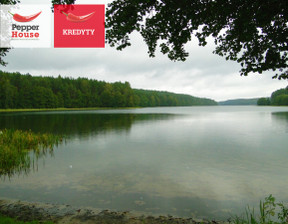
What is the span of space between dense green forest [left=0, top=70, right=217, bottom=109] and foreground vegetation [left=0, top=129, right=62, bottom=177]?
91703mm

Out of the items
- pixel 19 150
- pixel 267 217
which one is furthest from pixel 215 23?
pixel 19 150

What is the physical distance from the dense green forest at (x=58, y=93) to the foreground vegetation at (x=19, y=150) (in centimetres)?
9170

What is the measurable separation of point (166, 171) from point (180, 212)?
5391mm

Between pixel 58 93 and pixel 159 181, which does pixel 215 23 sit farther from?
pixel 58 93

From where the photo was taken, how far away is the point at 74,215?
756cm

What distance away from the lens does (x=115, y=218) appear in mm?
7367

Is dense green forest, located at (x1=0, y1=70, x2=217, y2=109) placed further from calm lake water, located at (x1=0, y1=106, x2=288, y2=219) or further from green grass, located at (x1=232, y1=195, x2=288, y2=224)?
green grass, located at (x1=232, y1=195, x2=288, y2=224)

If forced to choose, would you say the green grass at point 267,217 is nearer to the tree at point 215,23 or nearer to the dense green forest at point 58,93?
the tree at point 215,23

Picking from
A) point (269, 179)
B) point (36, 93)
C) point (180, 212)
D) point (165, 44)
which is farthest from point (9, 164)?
point (36, 93)

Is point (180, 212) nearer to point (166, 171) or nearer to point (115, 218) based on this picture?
point (115, 218)

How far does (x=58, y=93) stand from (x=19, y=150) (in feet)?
405

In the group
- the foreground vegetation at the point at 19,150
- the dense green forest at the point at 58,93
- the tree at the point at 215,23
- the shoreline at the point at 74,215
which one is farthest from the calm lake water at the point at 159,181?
the dense green forest at the point at 58,93

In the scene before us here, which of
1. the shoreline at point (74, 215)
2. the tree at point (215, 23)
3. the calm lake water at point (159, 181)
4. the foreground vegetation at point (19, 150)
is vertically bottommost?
the calm lake water at point (159, 181)

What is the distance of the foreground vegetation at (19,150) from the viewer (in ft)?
42.1
